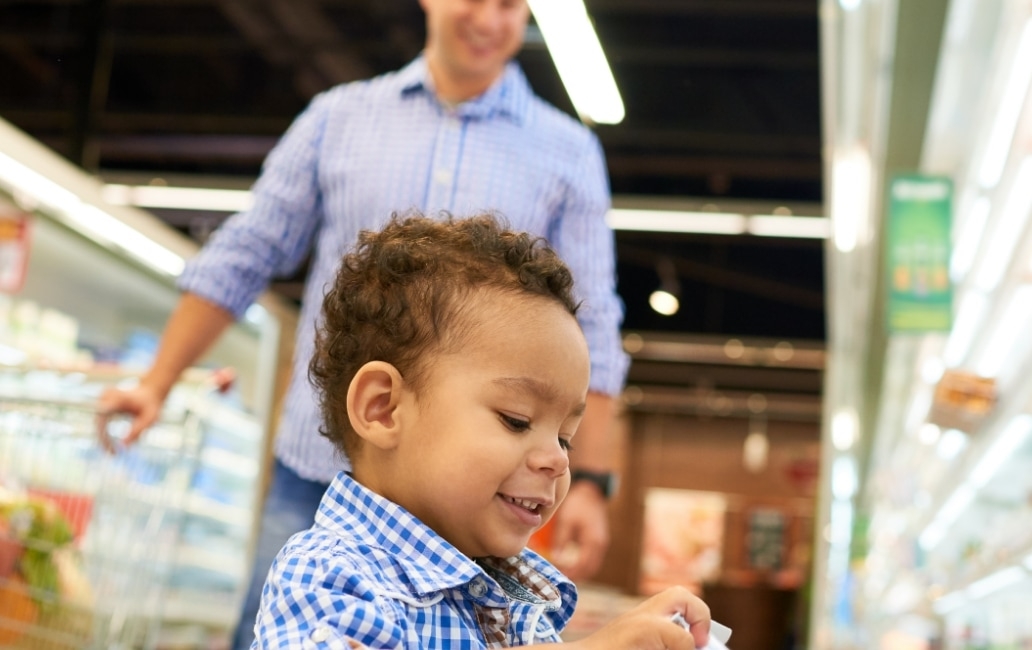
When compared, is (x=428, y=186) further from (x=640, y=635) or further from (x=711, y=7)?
(x=711, y=7)

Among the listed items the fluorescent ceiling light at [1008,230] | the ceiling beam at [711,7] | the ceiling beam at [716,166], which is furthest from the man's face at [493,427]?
the ceiling beam at [716,166]

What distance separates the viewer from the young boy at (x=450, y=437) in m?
1.16

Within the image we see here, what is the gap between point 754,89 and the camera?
10023 millimetres

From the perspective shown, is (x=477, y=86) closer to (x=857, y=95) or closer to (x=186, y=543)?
(x=186, y=543)

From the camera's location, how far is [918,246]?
6.05 m

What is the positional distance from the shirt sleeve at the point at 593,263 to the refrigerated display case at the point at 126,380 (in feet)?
3.17

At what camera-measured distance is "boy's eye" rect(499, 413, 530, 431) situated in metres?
1.19

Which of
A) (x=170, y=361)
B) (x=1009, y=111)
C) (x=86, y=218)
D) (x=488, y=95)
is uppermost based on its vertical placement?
(x=1009, y=111)

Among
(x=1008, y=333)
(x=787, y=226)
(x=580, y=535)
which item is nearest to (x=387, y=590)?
(x=580, y=535)

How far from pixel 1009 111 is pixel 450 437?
3144 mm

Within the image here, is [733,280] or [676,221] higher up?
[733,280]

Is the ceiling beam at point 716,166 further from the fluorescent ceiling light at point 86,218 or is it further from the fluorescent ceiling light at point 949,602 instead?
the fluorescent ceiling light at point 86,218

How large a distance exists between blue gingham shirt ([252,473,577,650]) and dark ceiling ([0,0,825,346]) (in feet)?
19.6

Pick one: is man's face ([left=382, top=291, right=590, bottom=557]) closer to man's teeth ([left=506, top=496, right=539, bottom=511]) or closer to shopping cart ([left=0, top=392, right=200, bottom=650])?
man's teeth ([left=506, top=496, right=539, bottom=511])
